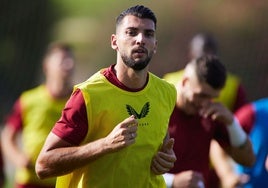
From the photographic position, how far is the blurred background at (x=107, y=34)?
20.2m

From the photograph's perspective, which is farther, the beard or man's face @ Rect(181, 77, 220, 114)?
man's face @ Rect(181, 77, 220, 114)

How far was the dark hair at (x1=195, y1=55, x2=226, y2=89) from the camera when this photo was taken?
8.65m

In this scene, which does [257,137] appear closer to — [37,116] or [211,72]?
[211,72]

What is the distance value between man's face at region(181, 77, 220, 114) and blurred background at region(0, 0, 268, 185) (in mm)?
10602

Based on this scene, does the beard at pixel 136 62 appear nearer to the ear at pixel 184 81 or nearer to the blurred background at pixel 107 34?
the ear at pixel 184 81

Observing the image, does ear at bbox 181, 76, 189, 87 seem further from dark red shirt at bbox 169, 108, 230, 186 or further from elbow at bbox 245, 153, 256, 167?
elbow at bbox 245, 153, 256, 167

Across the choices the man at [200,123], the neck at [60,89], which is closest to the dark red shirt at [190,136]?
the man at [200,123]

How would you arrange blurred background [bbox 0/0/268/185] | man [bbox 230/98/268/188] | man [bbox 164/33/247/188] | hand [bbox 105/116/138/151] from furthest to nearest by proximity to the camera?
blurred background [bbox 0/0/268/185] → man [bbox 164/33/247/188] → man [bbox 230/98/268/188] → hand [bbox 105/116/138/151]

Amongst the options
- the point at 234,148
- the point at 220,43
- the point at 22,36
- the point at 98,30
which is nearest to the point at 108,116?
the point at 234,148

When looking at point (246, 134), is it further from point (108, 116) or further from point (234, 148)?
point (108, 116)

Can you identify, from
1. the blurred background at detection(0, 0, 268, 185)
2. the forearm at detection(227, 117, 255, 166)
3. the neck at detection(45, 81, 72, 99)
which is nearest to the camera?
the forearm at detection(227, 117, 255, 166)

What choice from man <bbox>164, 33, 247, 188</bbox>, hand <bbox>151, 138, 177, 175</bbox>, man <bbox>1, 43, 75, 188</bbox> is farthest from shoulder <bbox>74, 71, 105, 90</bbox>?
man <bbox>1, 43, 75, 188</bbox>

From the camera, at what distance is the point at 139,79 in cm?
719

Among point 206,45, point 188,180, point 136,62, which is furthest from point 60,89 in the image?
point 136,62
